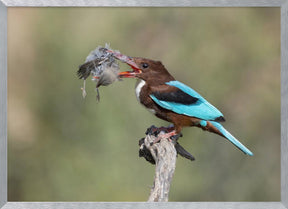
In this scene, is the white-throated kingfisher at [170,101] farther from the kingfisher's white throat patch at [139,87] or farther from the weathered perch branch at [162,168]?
the weathered perch branch at [162,168]

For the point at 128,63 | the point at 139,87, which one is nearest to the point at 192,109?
the point at 139,87

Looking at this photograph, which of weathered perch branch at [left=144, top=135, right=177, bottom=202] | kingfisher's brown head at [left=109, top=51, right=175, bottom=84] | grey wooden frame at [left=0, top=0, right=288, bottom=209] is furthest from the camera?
kingfisher's brown head at [left=109, top=51, right=175, bottom=84]

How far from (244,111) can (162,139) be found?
61.1 inches

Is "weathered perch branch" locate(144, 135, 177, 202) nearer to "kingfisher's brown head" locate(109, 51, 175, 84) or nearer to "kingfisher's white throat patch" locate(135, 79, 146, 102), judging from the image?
"kingfisher's white throat patch" locate(135, 79, 146, 102)

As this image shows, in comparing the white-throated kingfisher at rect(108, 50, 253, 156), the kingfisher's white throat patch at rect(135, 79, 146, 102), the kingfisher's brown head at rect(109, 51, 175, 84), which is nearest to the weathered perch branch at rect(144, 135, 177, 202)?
the white-throated kingfisher at rect(108, 50, 253, 156)

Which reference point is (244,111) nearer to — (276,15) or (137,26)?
(276,15)

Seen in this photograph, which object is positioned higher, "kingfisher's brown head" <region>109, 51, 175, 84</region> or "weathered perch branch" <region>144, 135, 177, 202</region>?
"kingfisher's brown head" <region>109, 51, 175, 84</region>

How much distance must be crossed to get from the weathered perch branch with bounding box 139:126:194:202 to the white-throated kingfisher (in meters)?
0.17

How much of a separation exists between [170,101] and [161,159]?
0.62 metres

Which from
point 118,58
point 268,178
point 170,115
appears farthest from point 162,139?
point 268,178

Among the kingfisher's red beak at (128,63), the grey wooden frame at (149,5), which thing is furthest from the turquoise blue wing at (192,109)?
the grey wooden frame at (149,5)

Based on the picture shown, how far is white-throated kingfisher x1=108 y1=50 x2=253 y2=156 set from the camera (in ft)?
16.2

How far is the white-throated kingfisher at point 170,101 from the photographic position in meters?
4.93

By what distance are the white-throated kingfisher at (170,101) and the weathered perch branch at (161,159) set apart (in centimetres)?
17
